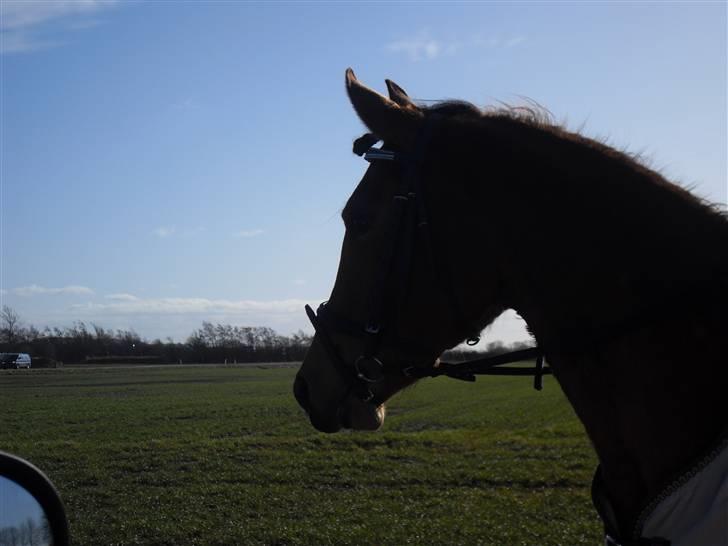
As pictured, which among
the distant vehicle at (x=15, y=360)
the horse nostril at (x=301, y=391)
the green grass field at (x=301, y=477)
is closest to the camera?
the horse nostril at (x=301, y=391)

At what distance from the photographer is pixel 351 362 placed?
9.55ft

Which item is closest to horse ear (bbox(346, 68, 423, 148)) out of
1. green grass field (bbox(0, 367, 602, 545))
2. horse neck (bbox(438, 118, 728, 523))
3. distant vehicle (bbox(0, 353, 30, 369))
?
horse neck (bbox(438, 118, 728, 523))

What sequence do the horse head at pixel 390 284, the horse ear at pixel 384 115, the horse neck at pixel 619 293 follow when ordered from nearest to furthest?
the horse neck at pixel 619 293 < the horse head at pixel 390 284 < the horse ear at pixel 384 115

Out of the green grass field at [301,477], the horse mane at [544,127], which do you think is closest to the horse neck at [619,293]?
the horse mane at [544,127]

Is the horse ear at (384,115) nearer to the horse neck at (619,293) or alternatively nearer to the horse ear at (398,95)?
the horse ear at (398,95)

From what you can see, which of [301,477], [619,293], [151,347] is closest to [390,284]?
[619,293]

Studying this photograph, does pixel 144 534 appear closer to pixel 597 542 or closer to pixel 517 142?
pixel 597 542

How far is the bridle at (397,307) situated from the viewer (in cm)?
273

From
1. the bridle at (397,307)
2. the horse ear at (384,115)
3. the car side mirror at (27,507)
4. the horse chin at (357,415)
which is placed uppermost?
the horse ear at (384,115)

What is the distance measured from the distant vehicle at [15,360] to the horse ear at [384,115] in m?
12.8

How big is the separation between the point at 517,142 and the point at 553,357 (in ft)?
2.75

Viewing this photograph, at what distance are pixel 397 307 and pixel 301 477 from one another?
12.4 m

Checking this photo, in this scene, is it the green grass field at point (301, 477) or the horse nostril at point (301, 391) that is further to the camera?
the green grass field at point (301, 477)

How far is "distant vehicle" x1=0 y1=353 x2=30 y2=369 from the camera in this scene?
44.8 ft
